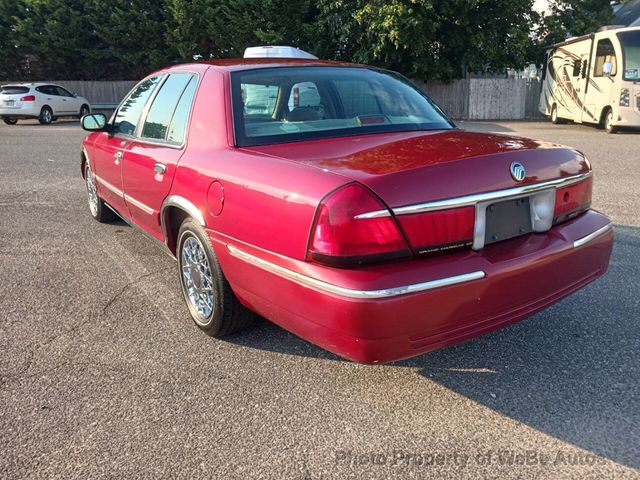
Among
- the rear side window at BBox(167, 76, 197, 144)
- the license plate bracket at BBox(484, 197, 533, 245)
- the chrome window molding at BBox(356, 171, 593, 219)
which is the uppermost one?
the rear side window at BBox(167, 76, 197, 144)

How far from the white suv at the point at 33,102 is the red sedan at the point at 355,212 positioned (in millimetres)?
18338

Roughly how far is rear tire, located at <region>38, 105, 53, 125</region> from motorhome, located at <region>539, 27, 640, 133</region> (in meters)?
18.8

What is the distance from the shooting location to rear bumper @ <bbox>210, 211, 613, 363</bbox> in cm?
229

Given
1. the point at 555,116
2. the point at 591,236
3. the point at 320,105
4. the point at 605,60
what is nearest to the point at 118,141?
the point at 320,105

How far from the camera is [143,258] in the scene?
16.3 ft

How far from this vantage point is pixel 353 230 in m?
2.31

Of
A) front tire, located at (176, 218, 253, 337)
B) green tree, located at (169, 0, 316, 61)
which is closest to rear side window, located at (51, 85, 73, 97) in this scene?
green tree, located at (169, 0, 316, 61)

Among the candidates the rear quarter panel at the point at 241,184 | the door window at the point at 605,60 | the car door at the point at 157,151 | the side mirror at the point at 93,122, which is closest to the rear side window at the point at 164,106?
the car door at the point at 157,151

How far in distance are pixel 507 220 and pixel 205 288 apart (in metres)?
1.80

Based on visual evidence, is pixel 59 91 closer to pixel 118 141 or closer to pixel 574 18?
pixel 118 141

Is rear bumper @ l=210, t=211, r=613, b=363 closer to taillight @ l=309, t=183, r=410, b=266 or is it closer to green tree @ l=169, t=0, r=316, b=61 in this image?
taillight @ l=309, t=183, r=410, b=266

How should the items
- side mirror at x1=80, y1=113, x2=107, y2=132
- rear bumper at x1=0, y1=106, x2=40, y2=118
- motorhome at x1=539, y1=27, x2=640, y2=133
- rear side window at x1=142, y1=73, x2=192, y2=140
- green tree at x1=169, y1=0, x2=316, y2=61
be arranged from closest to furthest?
rear side window at x1=142, y1=73, x2=192, y2=140 → side mirror at x1=80, y1=113, x2=107, y2=132 → motorhome at x1=539, y1=27, x2=640, y2=133 → rear bumper at x1=0, y1=106, x2=40, y2=118 → green tree at x1=169, y1=0, x2=316, y2=61

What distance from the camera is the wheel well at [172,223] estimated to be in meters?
3.63

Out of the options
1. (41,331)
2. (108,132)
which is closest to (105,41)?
(108,132)
